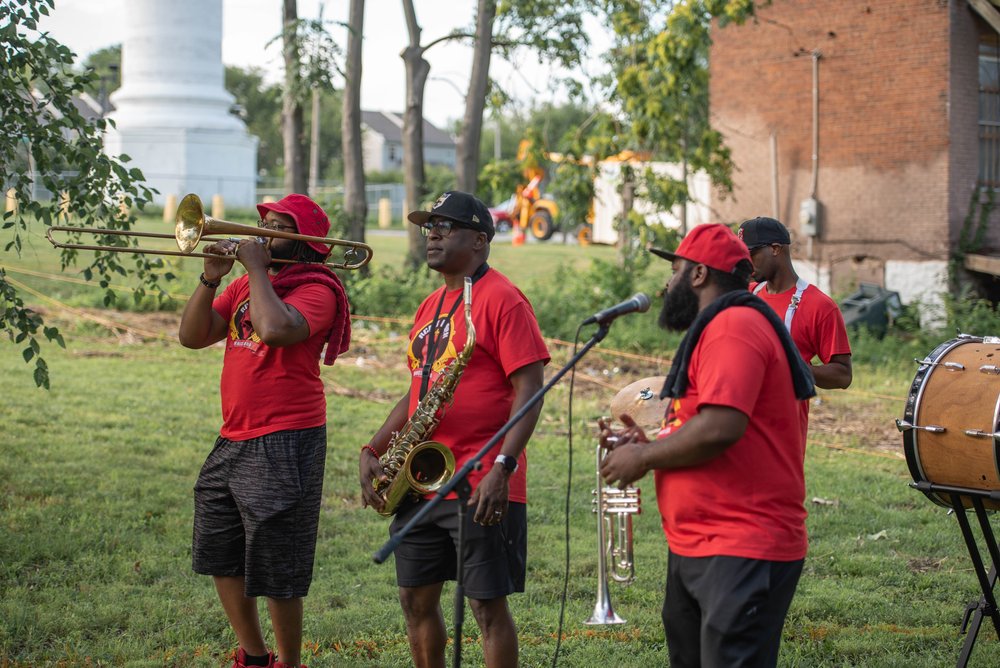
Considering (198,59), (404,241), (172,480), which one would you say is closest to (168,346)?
(172,480)

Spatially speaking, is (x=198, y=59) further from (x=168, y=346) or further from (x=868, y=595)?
(x=868, y=595)

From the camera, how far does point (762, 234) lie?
5.71 m

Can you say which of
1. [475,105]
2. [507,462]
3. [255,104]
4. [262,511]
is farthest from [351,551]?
[255,104]

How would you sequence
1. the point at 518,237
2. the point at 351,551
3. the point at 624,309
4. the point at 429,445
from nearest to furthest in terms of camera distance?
the point at 624,309, the point at 429,445, the point at 351,551, the point at 518,237

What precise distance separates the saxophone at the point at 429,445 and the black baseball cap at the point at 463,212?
243 millimetres

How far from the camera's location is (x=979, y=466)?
480 cm

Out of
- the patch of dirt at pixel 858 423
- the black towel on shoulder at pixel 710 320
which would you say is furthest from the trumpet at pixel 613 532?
the patch of dirt at pixel 858 423

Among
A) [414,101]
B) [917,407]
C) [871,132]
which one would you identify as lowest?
[917,407]

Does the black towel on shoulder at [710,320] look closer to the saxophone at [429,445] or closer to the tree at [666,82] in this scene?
the saxophone at [429,445]

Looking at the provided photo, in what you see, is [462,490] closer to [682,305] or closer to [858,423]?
[682,305]

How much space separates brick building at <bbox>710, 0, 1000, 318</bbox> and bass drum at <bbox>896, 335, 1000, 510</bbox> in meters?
12.1

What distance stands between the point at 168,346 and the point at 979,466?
1254 cm

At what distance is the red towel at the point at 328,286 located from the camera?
4.79 metres

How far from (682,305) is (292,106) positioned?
660 inches
